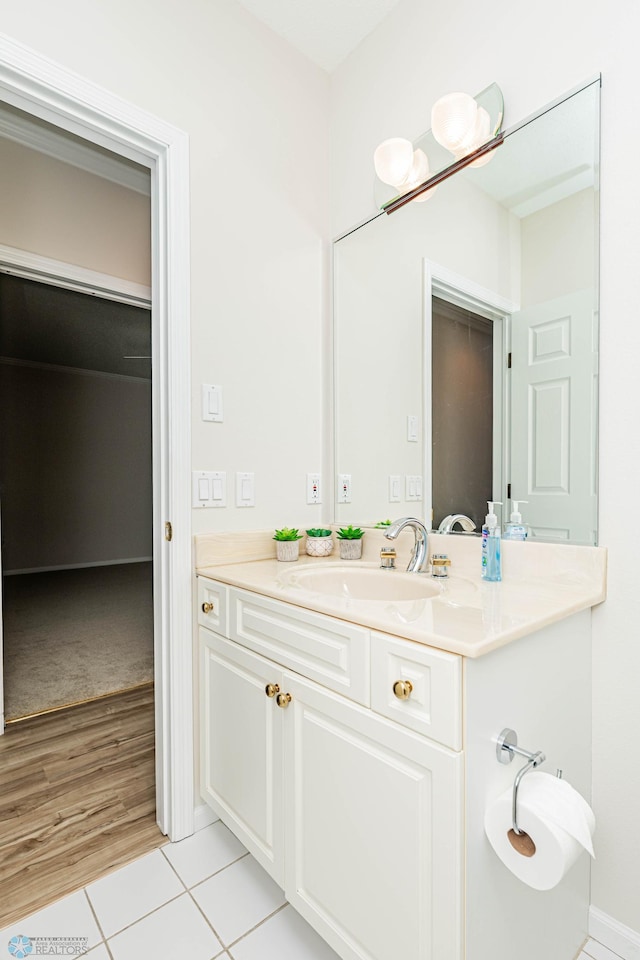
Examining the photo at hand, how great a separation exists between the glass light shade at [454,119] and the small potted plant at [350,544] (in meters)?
1.22

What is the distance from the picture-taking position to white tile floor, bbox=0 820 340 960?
1.12m

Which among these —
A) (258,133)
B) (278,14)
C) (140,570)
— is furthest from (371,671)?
(140,570)

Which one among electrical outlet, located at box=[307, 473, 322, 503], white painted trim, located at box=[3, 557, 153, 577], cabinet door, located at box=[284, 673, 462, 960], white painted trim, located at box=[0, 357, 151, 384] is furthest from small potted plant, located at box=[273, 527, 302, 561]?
white painted trim, located at box=[3, 557, 153, 577]

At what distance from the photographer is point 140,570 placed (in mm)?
6316

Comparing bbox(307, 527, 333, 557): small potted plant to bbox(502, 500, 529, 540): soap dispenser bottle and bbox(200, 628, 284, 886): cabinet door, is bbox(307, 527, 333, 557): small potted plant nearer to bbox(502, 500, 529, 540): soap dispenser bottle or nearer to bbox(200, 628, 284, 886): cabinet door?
bbox(200, 628, 284, 886): cabinet door

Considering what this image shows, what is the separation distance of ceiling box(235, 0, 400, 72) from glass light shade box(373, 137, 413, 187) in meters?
0.47

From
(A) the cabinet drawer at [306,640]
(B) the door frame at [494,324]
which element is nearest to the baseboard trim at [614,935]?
(A) the cabinet drawer at [306,640]

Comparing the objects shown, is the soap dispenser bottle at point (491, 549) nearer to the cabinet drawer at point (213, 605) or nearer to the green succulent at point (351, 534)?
the green succulent at point (351, 534)

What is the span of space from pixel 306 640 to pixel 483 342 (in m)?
0.96

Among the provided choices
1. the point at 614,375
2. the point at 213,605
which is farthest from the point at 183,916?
the point at 614,375

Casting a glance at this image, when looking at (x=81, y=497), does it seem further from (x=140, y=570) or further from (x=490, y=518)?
(x=490, y=518)

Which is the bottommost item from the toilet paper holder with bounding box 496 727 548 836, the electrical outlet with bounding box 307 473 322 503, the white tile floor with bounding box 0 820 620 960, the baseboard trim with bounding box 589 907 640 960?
the white tile floor with bounding box 0 820 620 960

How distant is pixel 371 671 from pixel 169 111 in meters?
1.69
